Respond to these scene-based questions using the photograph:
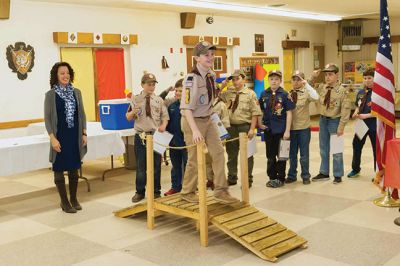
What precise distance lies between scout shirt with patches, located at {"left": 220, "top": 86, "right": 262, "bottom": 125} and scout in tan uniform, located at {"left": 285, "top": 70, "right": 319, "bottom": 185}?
492mm

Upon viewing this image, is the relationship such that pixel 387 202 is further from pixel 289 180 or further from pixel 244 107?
pixel 244 107

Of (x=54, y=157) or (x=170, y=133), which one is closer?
(x=54, y=157)

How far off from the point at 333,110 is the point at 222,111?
1.40 metres

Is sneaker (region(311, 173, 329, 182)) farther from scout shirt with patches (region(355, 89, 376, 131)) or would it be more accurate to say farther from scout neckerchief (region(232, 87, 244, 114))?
scout neckerchief (region(232, 87, 244, 114))

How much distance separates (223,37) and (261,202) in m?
6.76

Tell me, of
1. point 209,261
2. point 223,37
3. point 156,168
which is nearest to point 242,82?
point 156,168

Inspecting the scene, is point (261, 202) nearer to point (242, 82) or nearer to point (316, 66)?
point (242, 82)

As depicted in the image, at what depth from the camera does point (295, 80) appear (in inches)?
245

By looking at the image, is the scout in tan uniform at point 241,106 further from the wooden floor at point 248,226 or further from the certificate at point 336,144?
the wooden floor at point 248,226

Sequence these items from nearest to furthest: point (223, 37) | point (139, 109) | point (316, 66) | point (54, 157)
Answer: point (54, 157) → point (139, 109) → point (223, 37) → point (316, 66)

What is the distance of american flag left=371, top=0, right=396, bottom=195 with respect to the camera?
5.22 m

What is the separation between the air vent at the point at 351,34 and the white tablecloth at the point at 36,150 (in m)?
9.18

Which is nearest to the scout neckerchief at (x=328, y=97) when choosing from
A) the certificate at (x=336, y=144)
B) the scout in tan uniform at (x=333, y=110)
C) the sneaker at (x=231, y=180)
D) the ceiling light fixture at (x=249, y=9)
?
the scout in tan uniform at (x=333, y=110)

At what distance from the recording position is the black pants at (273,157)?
6082mm
